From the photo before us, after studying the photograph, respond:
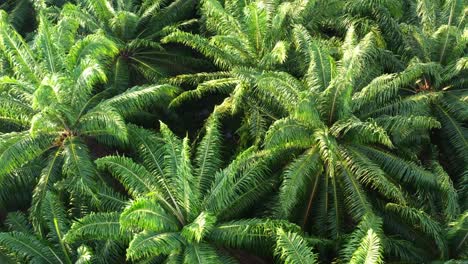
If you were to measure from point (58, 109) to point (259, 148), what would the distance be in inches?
179

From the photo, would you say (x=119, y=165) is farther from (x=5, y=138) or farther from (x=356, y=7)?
(x=356, y=7)

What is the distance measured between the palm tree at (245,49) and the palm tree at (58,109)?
56.4 inches

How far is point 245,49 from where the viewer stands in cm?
1350

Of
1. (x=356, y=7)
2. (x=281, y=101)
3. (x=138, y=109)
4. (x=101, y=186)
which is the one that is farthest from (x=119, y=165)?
(x=356, y=7)

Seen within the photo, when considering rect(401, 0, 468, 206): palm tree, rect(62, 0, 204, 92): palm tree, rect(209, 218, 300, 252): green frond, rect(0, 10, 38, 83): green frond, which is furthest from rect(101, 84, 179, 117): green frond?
rect(401, 0, 468, 206): palm tree

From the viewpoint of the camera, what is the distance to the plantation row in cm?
1015

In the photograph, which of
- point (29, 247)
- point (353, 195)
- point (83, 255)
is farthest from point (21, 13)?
point (353, 195)

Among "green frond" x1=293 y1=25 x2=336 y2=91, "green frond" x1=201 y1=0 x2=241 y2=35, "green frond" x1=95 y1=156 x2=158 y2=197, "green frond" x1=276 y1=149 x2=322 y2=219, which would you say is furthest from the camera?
"green frond" x1=201 y1=0 x2=241 y2=35

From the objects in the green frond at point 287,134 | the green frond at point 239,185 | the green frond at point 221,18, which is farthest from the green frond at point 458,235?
the green frond at point 221,18

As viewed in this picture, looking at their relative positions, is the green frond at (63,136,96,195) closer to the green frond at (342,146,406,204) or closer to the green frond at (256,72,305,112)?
the green frond at (256,72,305,112)

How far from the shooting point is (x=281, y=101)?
1157 centimetres

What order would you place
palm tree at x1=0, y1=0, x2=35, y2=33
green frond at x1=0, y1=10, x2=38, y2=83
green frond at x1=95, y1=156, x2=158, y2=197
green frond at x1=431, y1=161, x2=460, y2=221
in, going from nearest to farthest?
green frond at x1=431, y1=161, x2=460, y2=221
green frond at x1=95, y1=156, x2=158, y2=197
green frond at x1=0, y1=10, x2=38, y2=83
palm tree at x1=0, y1=0, x2=35, y2=33

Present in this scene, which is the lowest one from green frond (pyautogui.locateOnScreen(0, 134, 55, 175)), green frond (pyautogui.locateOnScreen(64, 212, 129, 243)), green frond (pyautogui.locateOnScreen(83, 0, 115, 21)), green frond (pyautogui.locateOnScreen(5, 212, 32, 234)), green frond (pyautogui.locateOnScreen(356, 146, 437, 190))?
green frond (pyautogui.locateOnScreen(5, 212, 32, 234))

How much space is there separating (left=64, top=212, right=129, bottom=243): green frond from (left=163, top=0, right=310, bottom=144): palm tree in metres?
3.77
